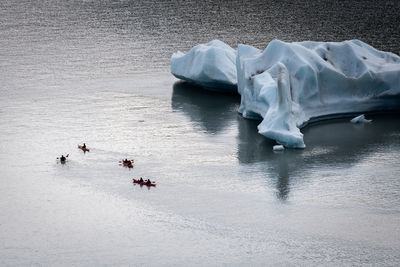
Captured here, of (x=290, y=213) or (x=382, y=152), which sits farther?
(x=382, y=152)

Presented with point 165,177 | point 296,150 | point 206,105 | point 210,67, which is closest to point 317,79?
point 296,150

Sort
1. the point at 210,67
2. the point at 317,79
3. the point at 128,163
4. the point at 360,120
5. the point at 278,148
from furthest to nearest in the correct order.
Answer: the point at 210,67, the point at 360,120, the point at 317,79, the point at 278,148, the point at 128,163

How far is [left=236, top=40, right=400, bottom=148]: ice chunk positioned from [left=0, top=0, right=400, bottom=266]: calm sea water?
790 mm

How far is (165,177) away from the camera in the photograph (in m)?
27.3

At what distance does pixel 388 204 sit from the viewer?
82.9ft

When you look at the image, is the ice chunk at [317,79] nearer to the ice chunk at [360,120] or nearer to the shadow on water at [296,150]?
the shadow on water at [296,150]

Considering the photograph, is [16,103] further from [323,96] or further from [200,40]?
[200,40]

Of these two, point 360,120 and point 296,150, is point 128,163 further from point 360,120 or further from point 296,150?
point 360,120

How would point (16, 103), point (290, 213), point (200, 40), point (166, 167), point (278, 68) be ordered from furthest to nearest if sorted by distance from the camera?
point (200, 40) < point (16, 103) < point (278, 68) < point (166, 167) < point (290, 213)

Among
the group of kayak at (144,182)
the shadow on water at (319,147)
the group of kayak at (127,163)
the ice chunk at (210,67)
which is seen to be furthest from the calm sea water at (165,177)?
the ice chunk at (210,67)

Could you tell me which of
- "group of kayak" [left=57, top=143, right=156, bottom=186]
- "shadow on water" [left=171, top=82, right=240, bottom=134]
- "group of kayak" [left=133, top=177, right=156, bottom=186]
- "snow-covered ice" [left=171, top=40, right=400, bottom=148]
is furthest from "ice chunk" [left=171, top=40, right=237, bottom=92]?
"group of kayak" [left=133, top=177, right=156, bottom=186]

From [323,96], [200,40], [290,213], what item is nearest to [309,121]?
[323,96]

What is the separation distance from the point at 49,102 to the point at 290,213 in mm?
15976

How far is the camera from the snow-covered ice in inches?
1284
